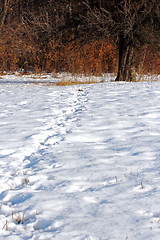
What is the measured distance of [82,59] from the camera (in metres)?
19.4

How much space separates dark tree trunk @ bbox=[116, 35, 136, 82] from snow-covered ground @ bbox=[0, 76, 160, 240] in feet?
26.2

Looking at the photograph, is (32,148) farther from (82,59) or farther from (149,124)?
(82,59)

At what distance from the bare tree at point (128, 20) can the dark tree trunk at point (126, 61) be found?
41 mm

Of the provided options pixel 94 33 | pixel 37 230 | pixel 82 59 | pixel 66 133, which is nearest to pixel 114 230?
pixel 37 230

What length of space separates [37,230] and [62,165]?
1165 millimetres

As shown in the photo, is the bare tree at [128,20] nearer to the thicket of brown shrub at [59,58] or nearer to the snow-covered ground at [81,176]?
the thicket of brown shrub at [59,58]

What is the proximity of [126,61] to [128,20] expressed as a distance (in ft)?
7.72

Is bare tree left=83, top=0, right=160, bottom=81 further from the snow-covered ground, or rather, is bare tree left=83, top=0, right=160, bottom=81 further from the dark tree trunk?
the snow-covered ground

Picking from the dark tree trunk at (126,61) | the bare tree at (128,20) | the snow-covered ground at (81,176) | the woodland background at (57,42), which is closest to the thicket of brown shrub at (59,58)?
the woodland background at (57,42)

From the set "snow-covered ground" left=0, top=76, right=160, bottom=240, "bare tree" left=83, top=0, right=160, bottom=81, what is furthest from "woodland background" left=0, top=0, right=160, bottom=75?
"snow-covered ground" left=0, top=76, right=160, bottom=240

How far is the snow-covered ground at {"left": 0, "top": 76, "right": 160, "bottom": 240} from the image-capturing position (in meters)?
2.06

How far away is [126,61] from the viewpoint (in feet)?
43.3

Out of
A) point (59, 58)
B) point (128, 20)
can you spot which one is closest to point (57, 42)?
point (59, 58)

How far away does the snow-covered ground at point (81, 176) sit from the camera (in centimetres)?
206
